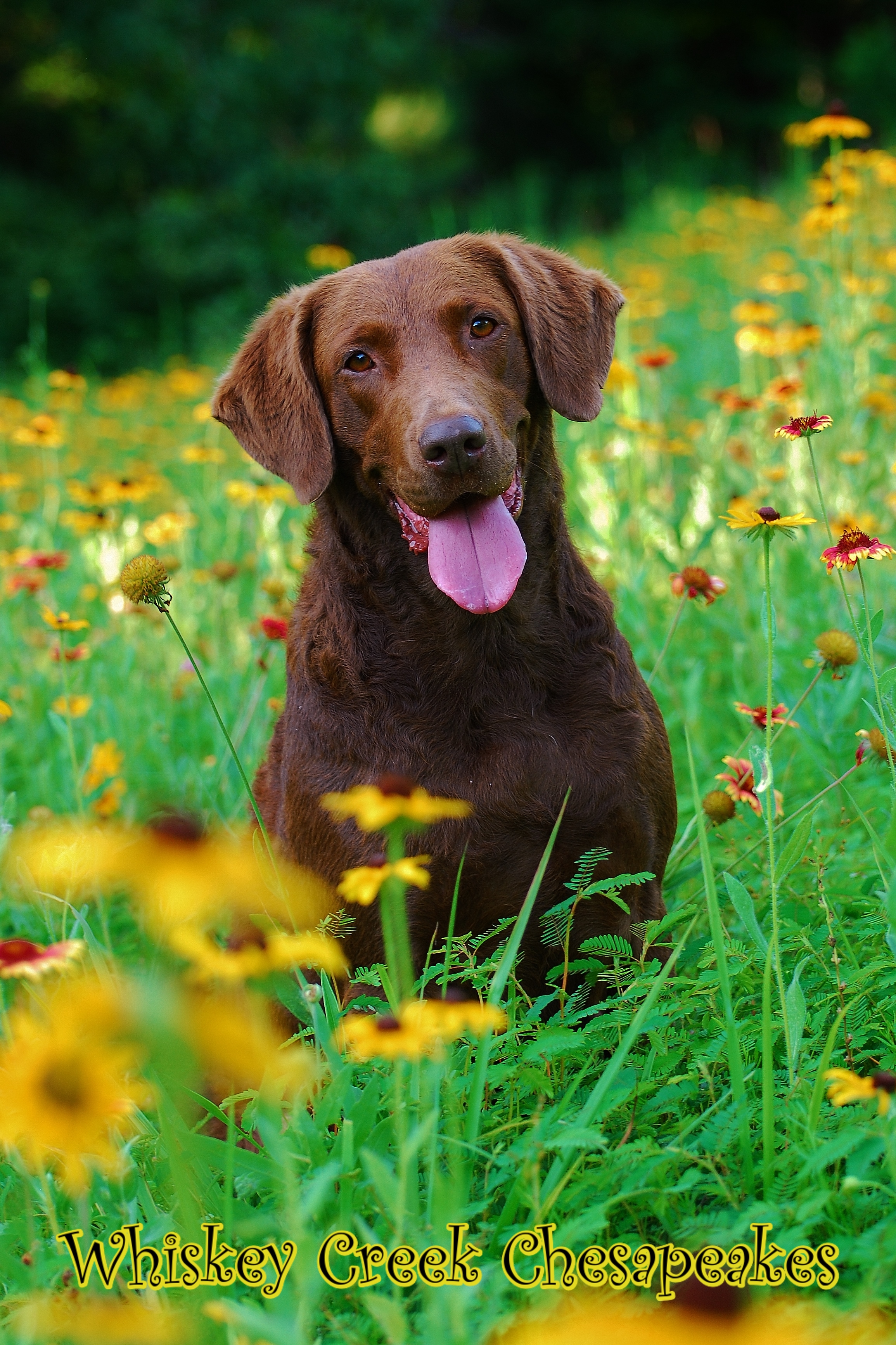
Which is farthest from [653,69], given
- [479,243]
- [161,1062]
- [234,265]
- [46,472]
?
[161,1062]

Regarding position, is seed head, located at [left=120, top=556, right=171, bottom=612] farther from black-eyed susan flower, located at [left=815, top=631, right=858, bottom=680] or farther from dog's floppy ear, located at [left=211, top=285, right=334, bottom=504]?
black-eyed susan flower, located at [left=815, top=631, right=858, bottom=680]

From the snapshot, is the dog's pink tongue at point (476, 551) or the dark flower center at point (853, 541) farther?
the dog's pink tongue at point (476, 551)

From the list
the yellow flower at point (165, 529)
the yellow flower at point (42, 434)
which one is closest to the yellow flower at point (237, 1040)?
the yellow flower at point (165, 529)

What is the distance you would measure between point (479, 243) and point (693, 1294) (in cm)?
224

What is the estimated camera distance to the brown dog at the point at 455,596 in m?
2.18

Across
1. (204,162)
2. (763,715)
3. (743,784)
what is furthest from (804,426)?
(204,162)

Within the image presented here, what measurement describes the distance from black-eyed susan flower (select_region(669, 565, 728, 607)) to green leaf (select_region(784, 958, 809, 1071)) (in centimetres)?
103

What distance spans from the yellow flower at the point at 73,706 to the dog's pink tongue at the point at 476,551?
0.81 metres

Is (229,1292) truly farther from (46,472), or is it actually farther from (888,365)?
(888,365)

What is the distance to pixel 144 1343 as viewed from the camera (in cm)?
116

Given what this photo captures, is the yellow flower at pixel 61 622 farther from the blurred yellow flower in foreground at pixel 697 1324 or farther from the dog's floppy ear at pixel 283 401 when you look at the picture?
the blurred yellow flower in foreground at pixel 697 1324

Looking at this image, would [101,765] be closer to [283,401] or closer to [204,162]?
[283,401]

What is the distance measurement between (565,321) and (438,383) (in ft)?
1.42

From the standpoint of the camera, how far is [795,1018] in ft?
5.45
